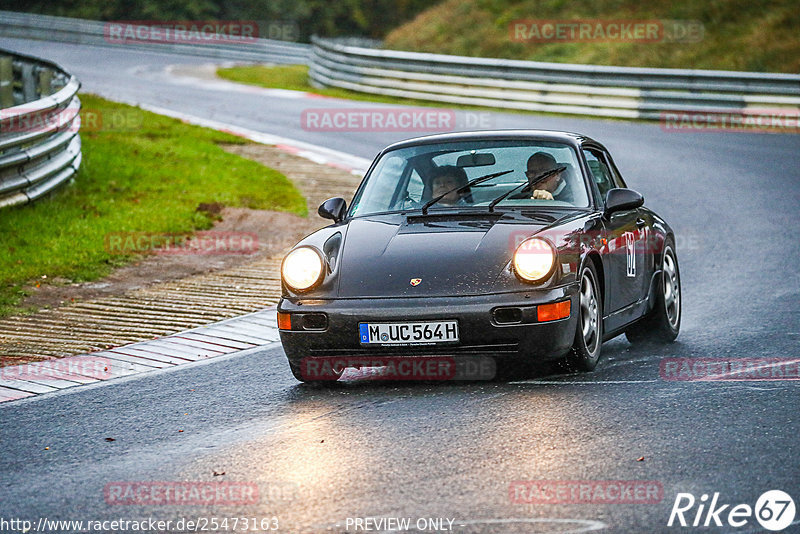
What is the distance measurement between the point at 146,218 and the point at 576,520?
9031 millimetres

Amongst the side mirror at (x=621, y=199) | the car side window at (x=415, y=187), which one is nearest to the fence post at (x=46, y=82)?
the car side window at (x=415, y=187)

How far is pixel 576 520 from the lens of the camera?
420cm

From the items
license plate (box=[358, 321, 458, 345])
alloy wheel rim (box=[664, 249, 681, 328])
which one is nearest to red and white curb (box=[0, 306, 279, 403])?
license plate (box=[358, 321, 458, 345])

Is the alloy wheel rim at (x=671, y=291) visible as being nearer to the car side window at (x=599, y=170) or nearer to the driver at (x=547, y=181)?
the car side window at (x=599, y=170)

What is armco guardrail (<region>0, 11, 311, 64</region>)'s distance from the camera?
38.2 m

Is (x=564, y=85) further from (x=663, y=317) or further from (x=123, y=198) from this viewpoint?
(x=663, y=317)

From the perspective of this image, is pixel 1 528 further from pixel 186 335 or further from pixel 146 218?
pixel 146 218

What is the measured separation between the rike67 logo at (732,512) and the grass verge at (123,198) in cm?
613

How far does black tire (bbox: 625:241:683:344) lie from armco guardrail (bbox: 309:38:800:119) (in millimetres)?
14236

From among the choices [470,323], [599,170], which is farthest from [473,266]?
[599,170]

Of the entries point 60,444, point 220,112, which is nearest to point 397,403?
point 60,444

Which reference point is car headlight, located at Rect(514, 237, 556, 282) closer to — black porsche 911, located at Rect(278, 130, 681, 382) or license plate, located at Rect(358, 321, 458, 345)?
black porsche 911, located at Rect(278, 130, 681, 382)

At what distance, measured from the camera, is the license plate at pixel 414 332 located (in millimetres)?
6223

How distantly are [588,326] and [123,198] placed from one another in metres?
8.16
